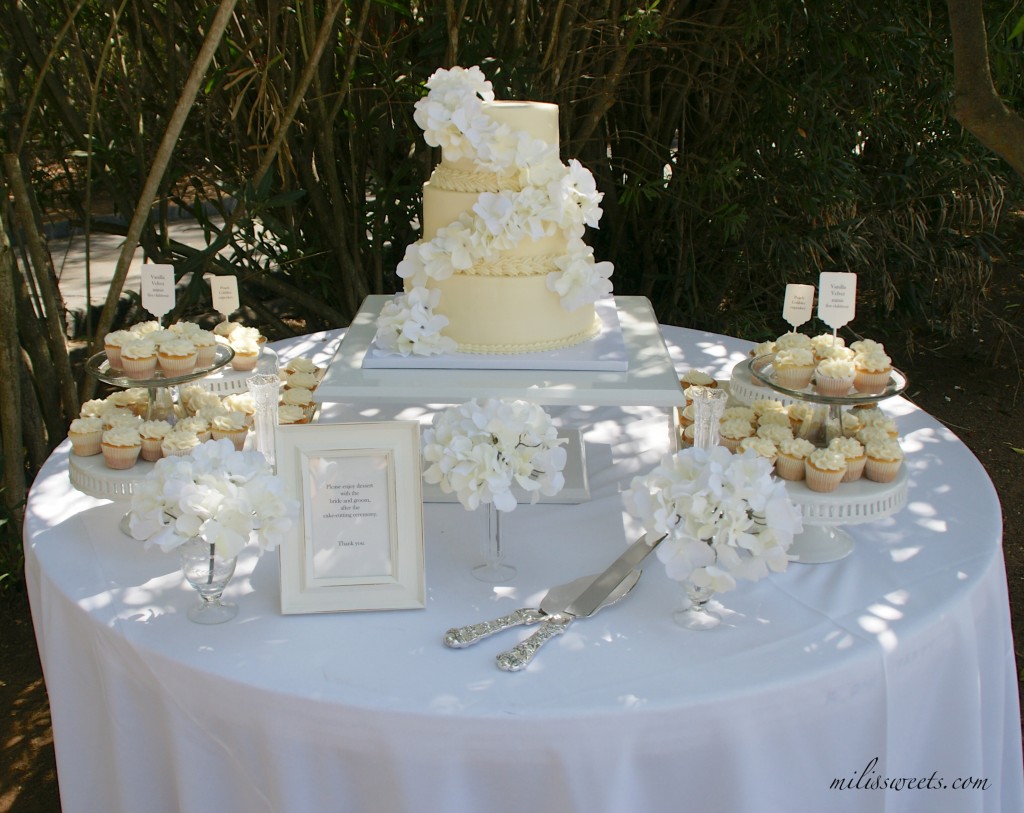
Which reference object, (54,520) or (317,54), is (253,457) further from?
(317,54)

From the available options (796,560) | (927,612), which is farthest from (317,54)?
(927,612)

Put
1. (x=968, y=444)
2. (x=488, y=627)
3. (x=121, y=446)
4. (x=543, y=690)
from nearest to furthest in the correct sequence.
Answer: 1. (x=543, y=690)
2. (x=488, y=627)
3. (x=121, y=446)
4. (x=968, y=444)

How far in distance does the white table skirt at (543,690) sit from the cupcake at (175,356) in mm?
302

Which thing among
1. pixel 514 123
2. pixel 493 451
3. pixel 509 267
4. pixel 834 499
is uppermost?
pixel 514 123

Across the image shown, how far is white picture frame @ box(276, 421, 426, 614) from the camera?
1464 millimetres

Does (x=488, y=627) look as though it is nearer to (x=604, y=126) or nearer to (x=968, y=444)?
(x=604, y=126)

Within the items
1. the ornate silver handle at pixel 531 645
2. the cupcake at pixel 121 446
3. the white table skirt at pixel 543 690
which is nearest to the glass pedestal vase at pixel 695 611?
the white table skirt at pixel 543 690

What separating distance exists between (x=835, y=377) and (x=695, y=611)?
0.47m

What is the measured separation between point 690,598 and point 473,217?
81 centimetres

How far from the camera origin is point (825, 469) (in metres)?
1.55

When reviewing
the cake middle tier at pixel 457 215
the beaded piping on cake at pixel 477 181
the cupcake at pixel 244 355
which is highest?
the beaded piping on cake at pixel 477 181

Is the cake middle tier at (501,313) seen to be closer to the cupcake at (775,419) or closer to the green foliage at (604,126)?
the cupcake at (775,419)

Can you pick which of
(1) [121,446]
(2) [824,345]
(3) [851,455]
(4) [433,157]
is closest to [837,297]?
(2) [824,345]

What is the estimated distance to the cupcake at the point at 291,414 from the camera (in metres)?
1.93
